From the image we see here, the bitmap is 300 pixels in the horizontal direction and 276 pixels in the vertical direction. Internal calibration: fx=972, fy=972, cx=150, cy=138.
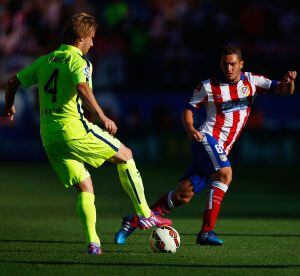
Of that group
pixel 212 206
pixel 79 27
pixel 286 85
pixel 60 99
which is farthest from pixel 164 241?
pixel 286 85

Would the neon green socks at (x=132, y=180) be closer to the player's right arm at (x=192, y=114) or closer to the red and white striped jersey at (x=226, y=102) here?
the player's right arm at (x=192, y=114)

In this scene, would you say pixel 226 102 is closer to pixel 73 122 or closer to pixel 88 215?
pixel 73 122

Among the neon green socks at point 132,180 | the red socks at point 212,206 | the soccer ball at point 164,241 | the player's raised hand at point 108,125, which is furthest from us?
the red socks at point 212,206

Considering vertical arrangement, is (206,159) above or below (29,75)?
below

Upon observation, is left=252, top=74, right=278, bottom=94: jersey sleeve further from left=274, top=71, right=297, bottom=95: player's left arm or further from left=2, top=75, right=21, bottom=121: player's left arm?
left=2, top=75, right=21, bottom=121: player's left arm

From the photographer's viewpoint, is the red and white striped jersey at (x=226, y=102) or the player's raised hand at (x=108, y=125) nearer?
the player's raised hand at (x=108, y=125)

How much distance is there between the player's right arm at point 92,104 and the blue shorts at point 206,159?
4.95 ft

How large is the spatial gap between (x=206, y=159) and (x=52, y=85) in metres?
1.71

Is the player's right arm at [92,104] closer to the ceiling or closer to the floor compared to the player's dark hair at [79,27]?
closer to the floor

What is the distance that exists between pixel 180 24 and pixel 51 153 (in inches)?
600

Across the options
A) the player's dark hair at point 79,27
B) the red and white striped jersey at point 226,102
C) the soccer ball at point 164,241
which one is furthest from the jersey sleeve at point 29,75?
the soccer ball at point 164,241

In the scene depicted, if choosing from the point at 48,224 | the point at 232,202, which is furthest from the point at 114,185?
the point at 48,224

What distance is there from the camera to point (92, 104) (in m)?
7.51

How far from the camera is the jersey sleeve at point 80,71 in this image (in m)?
7.64
